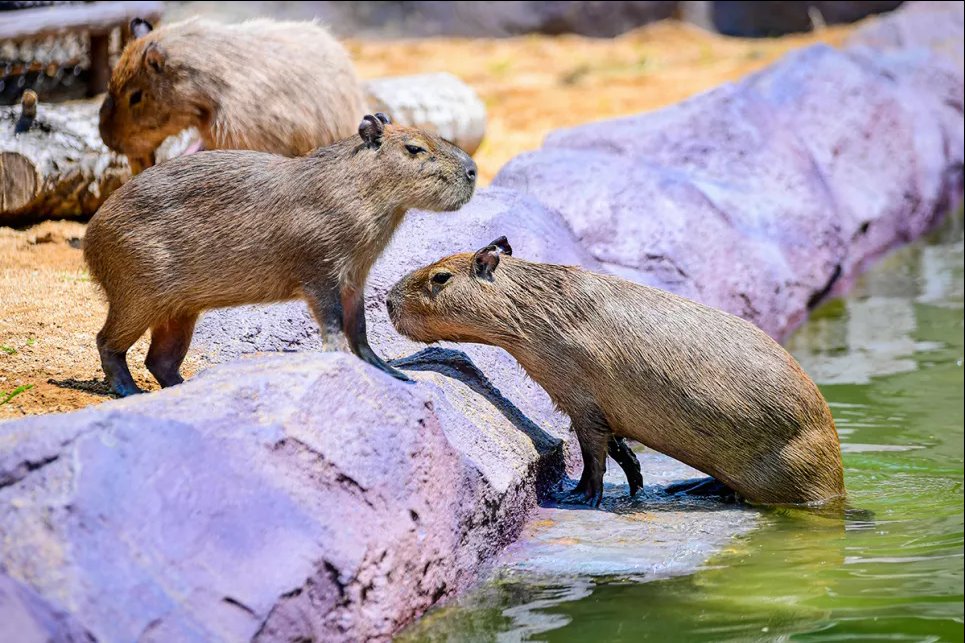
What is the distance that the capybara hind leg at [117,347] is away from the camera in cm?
485

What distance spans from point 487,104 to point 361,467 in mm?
9545

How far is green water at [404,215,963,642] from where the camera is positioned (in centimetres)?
395

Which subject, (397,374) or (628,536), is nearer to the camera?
(397,374)

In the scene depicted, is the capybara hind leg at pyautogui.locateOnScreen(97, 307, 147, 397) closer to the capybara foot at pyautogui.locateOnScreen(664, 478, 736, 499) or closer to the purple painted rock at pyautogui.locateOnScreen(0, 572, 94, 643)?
the purple painted rock at pyautogui.locateOnScreen(0, 572, 94, 643)

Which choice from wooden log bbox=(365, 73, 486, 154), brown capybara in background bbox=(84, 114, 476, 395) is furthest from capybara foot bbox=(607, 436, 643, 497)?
wooden log bbox=(365, 73, 486, 154)

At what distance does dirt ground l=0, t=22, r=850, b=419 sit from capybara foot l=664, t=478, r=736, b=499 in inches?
83.3

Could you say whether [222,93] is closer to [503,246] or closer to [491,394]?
[503,246]

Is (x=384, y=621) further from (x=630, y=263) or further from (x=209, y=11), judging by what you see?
(x=209, y=11)

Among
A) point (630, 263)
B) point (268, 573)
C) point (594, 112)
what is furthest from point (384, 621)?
point (594, 112)

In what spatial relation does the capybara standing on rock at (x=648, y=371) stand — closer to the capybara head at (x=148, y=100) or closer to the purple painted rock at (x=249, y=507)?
the purple painted rock at (x=249, y=507)

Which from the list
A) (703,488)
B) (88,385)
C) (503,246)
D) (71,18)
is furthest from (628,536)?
(71,18)

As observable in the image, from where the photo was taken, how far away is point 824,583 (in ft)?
14.1

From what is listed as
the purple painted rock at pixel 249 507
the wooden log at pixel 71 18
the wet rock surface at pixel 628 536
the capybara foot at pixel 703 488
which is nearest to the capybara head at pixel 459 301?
the wet rock surface at pixel 628 536

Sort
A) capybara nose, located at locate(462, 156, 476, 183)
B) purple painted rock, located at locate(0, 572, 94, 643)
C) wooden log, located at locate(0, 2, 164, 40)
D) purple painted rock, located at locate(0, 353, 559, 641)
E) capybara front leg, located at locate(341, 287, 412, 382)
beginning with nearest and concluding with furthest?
purple painted rock, located at locate(0, 572, 94, 643) < purple painted rock, located at locate(0, 353, 559, 641) < capybara front leg, located at locate(341, 287, 412, 382) < capybara nose, located at locate(462, 156, 476, 183) < wooden log, located at locate(0, 2, 164, 40)
